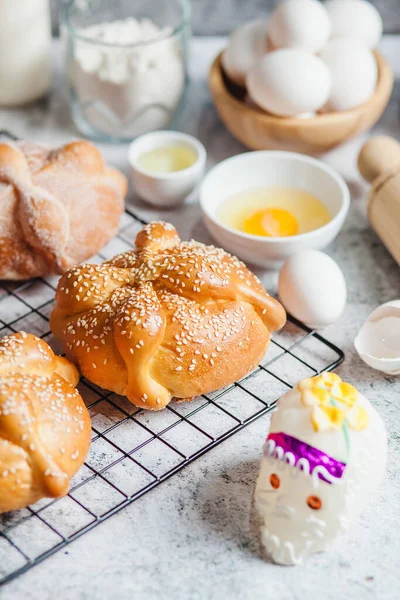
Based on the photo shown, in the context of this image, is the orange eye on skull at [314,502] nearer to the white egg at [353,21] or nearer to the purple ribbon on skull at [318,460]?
the purple ribbon on skull at [318,460]

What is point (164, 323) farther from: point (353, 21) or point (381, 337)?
point (353, 21)

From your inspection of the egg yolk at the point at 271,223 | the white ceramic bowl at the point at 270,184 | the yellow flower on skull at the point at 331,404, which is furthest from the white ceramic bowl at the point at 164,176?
the yellow flower on skull at the point at 331,404

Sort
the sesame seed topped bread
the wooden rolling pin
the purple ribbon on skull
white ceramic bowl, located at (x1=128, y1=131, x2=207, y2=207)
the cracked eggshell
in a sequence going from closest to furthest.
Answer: the purple ribbon on skull → the sesame seed topped bread → the cracked eggshell → the wooden rolling pin → white ceramic bowl, located at (x1=128, y1=131, x2=207, y2=207)

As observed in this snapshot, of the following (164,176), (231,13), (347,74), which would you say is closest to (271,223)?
(164,176)

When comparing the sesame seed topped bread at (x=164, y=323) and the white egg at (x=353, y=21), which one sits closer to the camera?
the sesame seed topped bread at (x=164, y=323)

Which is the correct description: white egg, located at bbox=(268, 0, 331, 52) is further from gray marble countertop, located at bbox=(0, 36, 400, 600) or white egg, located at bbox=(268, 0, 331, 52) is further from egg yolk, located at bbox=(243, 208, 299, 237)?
gray marble countertop, located at bbox=(0, 36, 400, 600)

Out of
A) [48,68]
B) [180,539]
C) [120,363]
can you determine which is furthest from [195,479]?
[48,68]

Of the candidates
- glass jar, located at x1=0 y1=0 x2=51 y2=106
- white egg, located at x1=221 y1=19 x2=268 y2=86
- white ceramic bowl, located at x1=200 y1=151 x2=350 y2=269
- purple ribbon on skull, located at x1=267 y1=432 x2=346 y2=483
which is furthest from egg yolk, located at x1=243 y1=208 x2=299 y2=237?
glass jar, located at x1=0 y1=0 x2=51 y2=106
